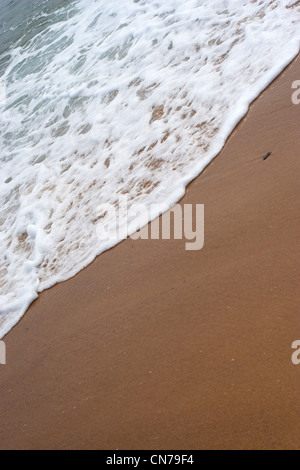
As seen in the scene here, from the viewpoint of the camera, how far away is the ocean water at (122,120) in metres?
3.97

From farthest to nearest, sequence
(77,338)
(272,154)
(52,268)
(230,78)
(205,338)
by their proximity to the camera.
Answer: (230,78) < (52,268) < (272,154) < (77,338) < (205,338)

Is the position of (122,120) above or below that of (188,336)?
above

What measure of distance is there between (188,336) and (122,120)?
344 cm

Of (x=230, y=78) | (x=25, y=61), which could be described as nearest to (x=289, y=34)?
(x=230, y=78)

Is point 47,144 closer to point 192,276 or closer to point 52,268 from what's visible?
point 52,268

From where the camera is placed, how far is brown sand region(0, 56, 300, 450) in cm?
224

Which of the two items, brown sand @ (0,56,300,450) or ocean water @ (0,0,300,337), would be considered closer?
brown sand @ (0,56,300,450)

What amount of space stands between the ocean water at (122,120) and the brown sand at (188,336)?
42cm

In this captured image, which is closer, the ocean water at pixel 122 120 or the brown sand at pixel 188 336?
the brown sand at pixel 188 336

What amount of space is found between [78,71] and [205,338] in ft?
20.2

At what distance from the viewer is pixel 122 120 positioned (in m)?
5.21

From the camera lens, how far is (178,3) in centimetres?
712

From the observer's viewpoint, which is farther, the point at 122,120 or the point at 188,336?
the point at 122,120

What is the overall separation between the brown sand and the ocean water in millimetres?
424
